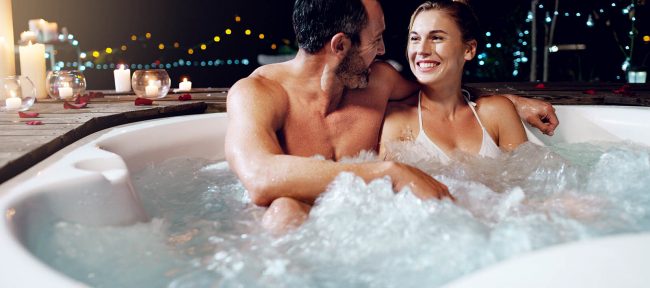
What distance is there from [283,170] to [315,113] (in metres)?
0.45

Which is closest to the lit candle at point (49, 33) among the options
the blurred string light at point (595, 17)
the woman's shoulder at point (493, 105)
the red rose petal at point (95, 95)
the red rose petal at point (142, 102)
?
the red rose petal at point (95, 95)

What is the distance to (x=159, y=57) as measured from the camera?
246 inches

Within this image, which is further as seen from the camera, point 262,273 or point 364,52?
point 364,52

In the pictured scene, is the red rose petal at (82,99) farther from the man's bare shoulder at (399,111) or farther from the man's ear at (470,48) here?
the man's ear at (470,48)

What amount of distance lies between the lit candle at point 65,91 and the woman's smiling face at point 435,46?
1.65m

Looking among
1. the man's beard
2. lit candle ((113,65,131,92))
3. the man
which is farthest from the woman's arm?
lit candle ((113,65,131,92))

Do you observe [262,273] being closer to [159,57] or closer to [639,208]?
[639,208]

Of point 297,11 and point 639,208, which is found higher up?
point 297,11

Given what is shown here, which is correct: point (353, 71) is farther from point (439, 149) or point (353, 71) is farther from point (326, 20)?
point (439, 149)

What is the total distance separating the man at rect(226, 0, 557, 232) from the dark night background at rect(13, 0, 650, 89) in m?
3.99

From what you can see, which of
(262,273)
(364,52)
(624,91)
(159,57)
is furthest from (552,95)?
(159,57)

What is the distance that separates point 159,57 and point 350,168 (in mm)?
5062

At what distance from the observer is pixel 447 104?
2.18m

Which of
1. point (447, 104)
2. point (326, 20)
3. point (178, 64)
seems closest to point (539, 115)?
point (447, 104)
